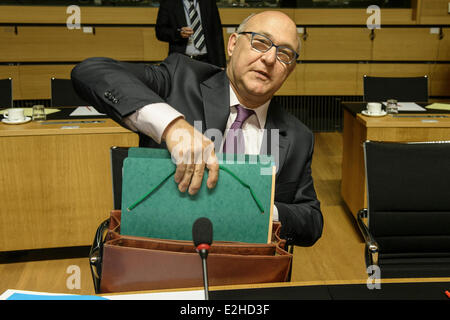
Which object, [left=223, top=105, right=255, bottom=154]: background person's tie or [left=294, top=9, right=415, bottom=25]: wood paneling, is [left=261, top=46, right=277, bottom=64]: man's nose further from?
[left=294, top=9, right=415, bottom=25]: wood paneling

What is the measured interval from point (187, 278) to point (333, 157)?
3.78 metres

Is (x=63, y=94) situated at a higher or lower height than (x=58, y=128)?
higher

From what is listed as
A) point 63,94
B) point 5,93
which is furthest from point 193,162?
point 5,93

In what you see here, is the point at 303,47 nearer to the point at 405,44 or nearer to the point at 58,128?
the point at 405,44

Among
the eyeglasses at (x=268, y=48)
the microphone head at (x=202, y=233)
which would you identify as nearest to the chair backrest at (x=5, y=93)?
the eyeglasses at (x=268, y=48)

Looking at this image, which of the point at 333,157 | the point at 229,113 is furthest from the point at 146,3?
the point at 229,113

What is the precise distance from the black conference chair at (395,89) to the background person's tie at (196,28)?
1682mm

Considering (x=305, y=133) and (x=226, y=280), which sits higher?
(x=305, y=133)

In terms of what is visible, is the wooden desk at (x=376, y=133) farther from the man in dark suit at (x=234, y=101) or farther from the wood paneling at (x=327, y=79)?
the wood paneling at (x=327, y=79)

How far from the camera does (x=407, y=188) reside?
5.59 ft

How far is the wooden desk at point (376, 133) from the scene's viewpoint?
9.31ft

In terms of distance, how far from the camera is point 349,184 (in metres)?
3.26

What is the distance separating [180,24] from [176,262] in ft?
12.1
